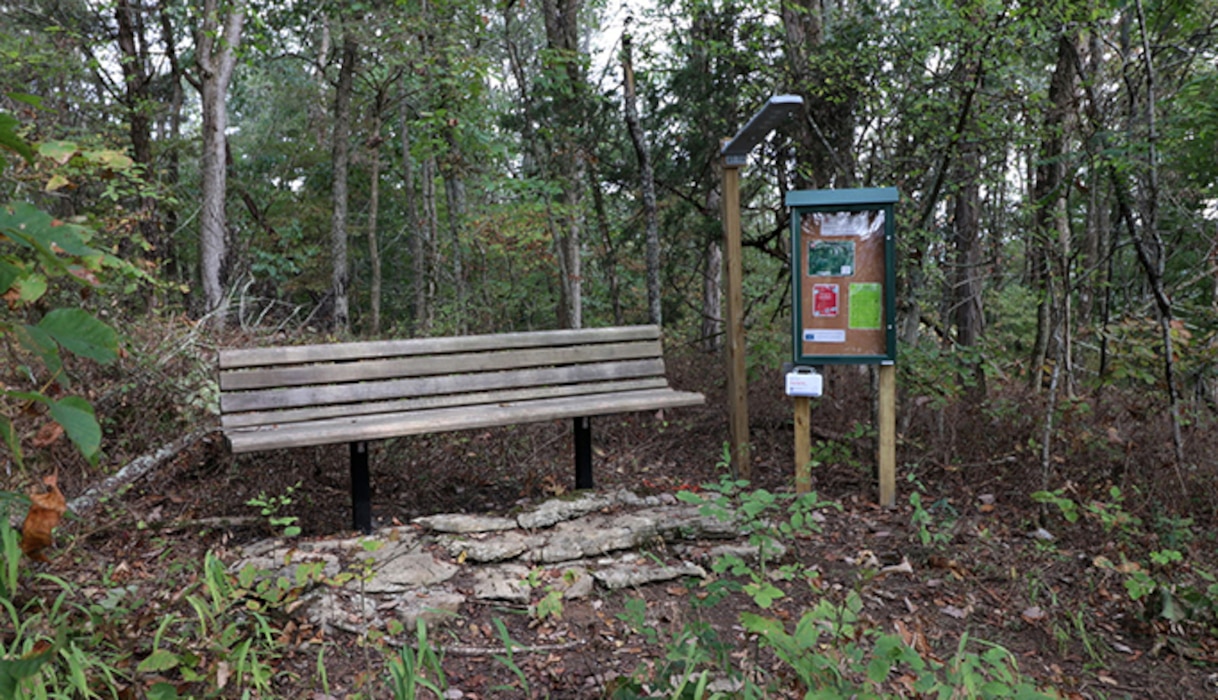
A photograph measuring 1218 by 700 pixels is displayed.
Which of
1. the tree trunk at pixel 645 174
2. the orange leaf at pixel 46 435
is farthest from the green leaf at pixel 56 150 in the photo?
the tree trunk at pixel 645 174

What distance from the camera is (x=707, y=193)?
353 inches

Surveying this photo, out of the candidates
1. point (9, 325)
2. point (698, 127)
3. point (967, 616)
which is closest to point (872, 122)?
point (698, 127)

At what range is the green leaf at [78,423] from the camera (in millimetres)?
1051

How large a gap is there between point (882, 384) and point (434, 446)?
2.99 meters

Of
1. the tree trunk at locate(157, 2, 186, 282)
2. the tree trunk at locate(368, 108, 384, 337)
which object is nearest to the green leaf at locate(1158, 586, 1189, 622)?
the tree trunk at locate(368, 108, 384, 337)

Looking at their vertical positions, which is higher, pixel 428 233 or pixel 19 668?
pixel 428 233

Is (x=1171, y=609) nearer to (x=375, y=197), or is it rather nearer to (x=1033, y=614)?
(x=1033, y=614)

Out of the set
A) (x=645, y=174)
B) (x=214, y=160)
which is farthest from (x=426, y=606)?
(x=214, y=160)

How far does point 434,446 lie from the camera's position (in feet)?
18.4

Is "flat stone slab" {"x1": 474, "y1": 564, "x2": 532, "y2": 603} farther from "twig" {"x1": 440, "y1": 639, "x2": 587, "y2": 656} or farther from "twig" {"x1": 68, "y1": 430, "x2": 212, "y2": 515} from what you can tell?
"twig" {"x1": 68, "y1": 430, "x2": 212, "y2": 515}

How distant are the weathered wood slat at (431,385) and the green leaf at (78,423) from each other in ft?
10.5

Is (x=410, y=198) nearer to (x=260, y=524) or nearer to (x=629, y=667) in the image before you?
(x=260, y=524)

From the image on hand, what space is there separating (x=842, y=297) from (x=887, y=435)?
2.86 feet

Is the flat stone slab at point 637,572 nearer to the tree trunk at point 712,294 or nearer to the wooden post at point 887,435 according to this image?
the wooden post at point 887,435
